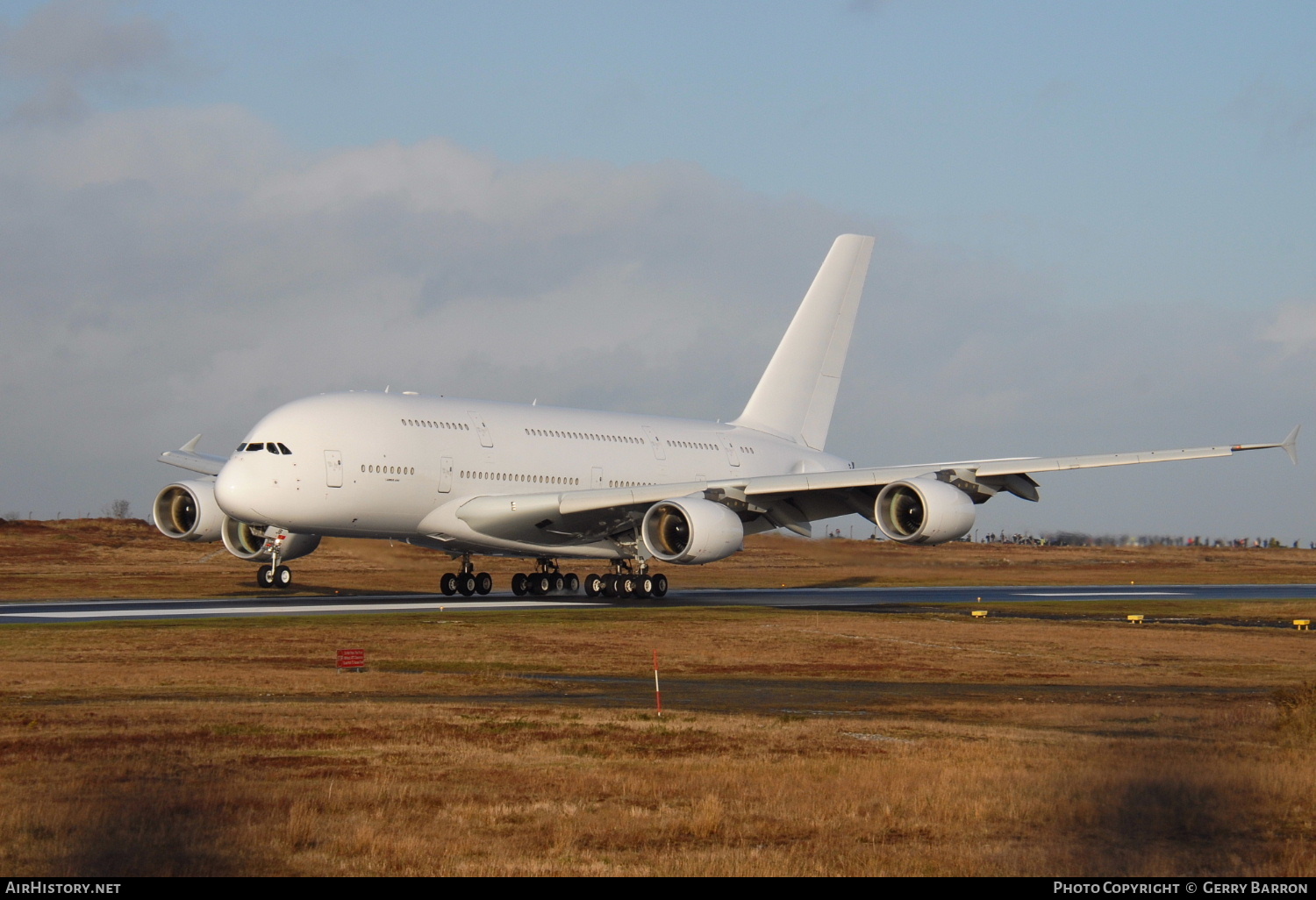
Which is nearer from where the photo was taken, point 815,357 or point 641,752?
point 641,752

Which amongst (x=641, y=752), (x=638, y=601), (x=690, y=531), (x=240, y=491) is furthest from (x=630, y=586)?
(x=641, y=752)

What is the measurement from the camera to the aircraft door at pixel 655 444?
5062 cm

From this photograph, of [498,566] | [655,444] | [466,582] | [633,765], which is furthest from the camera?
[498,566]

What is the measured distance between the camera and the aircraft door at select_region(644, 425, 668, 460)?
1993 inches

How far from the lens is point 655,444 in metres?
50.8

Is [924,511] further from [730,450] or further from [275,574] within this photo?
[275,574]

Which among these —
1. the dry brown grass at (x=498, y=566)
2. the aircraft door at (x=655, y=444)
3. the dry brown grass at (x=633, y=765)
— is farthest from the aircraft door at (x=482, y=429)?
the dry brown grass at (x=633, y=765)

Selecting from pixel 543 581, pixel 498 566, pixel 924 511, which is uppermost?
pixel 924 511

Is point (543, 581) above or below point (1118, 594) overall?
above

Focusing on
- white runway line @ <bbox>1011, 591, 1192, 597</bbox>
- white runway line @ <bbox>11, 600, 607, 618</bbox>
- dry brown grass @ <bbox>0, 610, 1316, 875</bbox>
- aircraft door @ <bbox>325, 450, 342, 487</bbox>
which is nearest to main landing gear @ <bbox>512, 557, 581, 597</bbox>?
white runway line @ <bbox>11, 600, 607, 618</bbox>

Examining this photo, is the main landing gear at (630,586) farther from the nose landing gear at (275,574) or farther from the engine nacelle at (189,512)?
the engine nacelle at (189,512)

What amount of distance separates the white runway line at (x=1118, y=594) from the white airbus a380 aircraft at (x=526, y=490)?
9.52m

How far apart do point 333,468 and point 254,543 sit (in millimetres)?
9069
